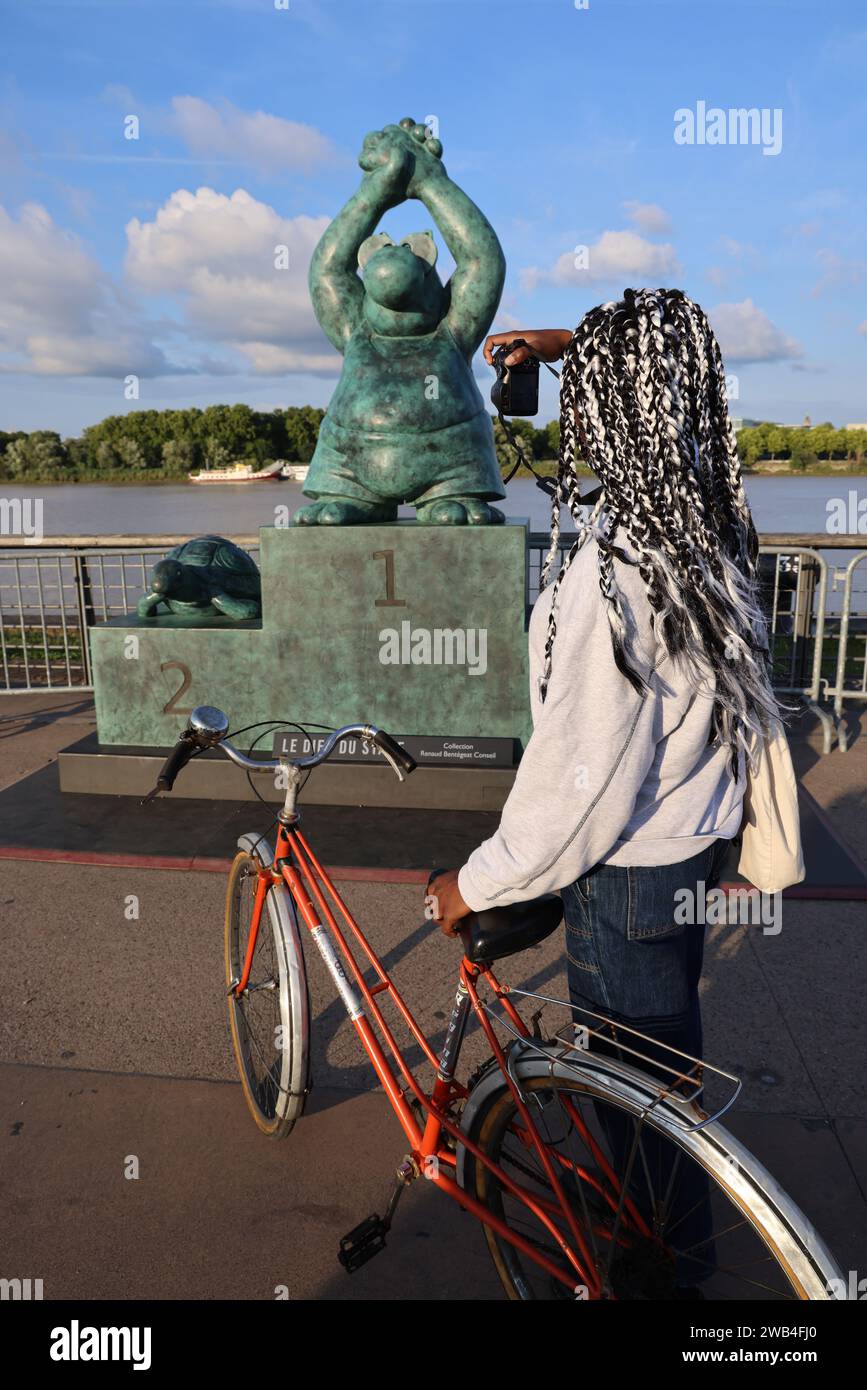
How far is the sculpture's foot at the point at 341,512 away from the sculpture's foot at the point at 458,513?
0.29 m

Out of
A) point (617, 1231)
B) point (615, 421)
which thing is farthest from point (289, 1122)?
point (615, 421)

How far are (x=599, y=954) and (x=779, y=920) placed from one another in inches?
95.2

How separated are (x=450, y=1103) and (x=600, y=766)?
973 millimetres

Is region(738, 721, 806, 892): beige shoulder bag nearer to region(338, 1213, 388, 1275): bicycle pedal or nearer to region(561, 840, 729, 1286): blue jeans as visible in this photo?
region(561, 840, 729, 1286): blue jeans

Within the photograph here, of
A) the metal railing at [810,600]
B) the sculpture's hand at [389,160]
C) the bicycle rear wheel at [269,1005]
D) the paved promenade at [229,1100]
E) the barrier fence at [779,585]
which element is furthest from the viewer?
the barrier fence at [779,585]

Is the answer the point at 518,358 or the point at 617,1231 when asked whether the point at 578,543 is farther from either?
the point at 617,1231

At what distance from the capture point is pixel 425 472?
5586 millimetres

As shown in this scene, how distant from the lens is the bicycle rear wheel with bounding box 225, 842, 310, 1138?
102 inches

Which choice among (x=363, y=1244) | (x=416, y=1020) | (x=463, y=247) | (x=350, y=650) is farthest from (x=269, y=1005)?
(x=463, y=247)

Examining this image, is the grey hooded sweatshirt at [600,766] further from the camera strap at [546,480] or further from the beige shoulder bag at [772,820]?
the camera strap at [546,480]

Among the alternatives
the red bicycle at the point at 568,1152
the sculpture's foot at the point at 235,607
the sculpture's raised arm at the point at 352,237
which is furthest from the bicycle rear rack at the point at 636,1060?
the sculpture's raised arm at the point at 352,237

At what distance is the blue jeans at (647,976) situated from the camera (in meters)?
1.85

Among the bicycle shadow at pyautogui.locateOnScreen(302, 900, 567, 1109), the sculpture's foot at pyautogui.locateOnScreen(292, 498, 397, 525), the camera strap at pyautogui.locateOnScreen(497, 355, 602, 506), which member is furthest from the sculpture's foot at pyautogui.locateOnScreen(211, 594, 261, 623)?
the camera strap at pyautogui.locateOnScreen(497, 355, 602, 506)

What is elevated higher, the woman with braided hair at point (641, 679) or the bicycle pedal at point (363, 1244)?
the woman with braided hair at point (641, 679)
